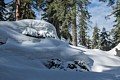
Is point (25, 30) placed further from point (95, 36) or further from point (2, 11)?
point (95, 36)

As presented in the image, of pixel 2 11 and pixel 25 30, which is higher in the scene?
pixel 2 11

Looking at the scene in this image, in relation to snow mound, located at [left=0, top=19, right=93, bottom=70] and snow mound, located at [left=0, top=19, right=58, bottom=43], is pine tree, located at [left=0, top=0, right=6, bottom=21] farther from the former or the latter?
snow mound, located at [left=0, top=19, right=93, bottom=70]

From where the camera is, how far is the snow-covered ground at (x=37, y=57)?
228 inches

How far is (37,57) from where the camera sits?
327 inches

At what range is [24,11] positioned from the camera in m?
29.7

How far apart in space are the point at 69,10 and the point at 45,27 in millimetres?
13370

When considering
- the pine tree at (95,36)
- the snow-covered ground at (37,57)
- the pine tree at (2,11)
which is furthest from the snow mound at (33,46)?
the pine tree at (95,36)

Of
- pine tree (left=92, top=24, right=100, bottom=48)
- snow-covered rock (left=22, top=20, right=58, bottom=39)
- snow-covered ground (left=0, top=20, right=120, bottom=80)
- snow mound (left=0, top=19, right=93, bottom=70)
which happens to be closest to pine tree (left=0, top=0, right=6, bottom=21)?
snow-covered rock (left=22, top=20, right=58, bottom=39)

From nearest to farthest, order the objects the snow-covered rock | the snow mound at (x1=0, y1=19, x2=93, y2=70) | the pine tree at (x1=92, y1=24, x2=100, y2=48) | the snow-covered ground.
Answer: the snow-covered ground
the snow mound at (x1=0, y1=19, x2=93, y2=70)
the snow-covered rock
the pine tree at (x1=92, y1=24, x2=100, y2=48)

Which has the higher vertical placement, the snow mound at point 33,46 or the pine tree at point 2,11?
the pine tree at point 2,11

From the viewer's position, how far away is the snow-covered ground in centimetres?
578

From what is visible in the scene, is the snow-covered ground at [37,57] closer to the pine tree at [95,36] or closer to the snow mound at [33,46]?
the snow mound at [33,46]

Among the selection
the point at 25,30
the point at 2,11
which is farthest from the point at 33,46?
the point at 2,11

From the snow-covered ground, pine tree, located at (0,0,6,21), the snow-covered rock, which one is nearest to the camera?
the snow-covered ground
